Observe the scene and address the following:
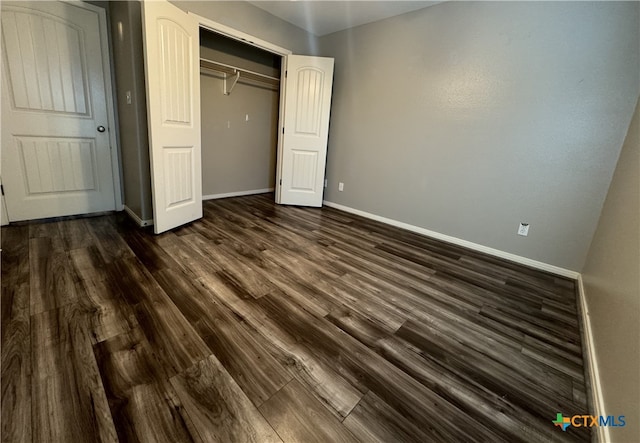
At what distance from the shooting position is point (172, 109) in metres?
2.46

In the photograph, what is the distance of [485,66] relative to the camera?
2582mm

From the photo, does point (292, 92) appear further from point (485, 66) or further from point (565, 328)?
point (565, 328)

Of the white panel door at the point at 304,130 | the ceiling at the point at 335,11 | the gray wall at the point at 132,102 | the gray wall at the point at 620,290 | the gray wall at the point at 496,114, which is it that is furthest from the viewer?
the white panel door at the point at 304,130

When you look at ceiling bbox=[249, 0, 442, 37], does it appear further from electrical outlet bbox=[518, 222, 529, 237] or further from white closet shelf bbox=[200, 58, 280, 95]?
electrical outlet bbox=[518, 222, 529, 237]

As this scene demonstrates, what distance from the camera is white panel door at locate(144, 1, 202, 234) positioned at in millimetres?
2242

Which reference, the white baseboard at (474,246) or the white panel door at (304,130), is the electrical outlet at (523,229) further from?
the white panel door at (304,130)

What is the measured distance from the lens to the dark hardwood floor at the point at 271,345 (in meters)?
0.98

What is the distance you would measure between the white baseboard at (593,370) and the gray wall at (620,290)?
0.03 m

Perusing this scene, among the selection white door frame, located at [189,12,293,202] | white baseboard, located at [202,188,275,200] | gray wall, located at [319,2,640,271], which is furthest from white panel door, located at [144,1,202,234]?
gray wall, located at [319,2,640,271]

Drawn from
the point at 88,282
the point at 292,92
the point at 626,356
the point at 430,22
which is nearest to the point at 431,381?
the point at 626,356

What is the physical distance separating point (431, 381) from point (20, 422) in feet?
4.97

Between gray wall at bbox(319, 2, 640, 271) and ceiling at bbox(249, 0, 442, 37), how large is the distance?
13cm

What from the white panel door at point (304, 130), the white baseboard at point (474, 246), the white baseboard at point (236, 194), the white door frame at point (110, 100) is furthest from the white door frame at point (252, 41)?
the white baseboard at point (474, 246)

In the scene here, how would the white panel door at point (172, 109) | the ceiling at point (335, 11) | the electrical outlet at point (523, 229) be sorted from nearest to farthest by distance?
the white panel door at point (172, 109) < the electrical outlet at point (523, 229) < the ceiling at point (335, 11)
